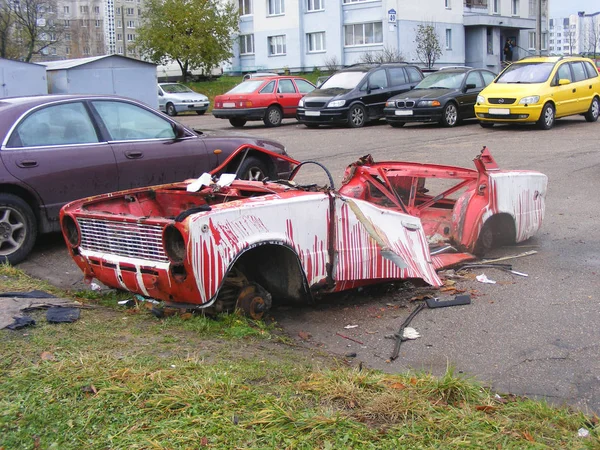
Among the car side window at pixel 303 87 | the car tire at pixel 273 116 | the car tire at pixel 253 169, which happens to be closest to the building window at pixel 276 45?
the car side window at pixel 303 87

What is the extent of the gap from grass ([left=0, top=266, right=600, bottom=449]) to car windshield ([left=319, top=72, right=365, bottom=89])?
18.8 metres

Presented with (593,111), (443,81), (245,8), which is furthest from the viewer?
(245,8)

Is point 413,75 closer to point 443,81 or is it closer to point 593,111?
point 443,81

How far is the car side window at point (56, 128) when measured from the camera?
7.32 m

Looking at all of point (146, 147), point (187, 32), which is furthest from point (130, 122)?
point (187, 32)

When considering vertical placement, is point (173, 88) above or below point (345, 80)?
above

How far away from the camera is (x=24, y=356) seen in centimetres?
422

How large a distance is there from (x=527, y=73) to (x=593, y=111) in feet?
8.70

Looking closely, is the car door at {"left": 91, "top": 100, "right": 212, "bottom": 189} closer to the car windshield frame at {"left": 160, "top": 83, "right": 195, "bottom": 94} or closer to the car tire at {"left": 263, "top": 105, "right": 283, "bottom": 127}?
the car tire at {"left": 263, "top": 105, "right": 283, "bottom": 127}

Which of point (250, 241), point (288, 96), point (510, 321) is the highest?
point (288, 96)

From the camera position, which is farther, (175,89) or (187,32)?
(187,32)

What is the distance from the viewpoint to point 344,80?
22719mm

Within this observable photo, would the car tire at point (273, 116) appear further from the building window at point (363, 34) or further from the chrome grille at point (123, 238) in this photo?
the building window at point (363, 34)

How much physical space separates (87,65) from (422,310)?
825 inches
